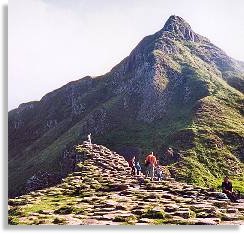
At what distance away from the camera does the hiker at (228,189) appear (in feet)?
38.9

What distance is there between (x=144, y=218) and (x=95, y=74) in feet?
12.4

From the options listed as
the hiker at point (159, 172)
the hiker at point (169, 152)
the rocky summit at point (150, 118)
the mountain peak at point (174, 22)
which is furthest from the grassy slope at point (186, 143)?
the mountain peak at point (174, 22)

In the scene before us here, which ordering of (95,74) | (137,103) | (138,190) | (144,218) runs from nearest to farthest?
(144,218) < (138,190) < (95,74) < (137,103)

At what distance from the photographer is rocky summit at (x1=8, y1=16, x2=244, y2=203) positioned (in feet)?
40.7

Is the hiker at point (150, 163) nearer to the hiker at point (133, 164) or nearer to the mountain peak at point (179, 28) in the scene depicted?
the hiker at point (133, 164)

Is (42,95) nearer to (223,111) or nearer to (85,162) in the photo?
(85,162)

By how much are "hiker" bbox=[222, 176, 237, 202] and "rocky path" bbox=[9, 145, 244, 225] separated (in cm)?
13

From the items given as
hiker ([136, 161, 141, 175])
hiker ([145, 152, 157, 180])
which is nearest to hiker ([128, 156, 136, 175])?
hiker ([136, 161, 141, 175])

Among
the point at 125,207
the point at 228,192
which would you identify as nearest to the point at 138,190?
the point at 125,207

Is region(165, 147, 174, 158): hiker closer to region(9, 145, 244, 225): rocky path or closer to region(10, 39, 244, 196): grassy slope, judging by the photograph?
region(10, 39, 244, 196): grassy slope

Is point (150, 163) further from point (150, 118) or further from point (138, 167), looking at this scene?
point (150, 118)

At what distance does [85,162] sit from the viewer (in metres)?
12.8

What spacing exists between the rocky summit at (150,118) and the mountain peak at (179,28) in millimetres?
32

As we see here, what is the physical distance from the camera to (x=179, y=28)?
1348cm
